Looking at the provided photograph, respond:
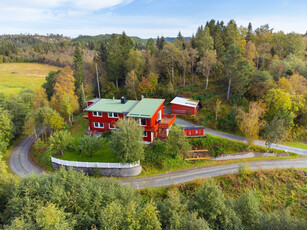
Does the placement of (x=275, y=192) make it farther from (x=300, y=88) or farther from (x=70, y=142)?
(x=70, y=142)

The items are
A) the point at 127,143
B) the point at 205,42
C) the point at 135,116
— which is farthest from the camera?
the point at 205,42

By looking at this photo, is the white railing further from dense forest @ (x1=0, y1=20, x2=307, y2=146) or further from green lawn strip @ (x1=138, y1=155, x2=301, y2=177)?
dense forest @ (x1=0, y1=20, x2=307, y2=146)

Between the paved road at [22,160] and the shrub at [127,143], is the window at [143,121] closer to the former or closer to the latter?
the shrub at [127,143]

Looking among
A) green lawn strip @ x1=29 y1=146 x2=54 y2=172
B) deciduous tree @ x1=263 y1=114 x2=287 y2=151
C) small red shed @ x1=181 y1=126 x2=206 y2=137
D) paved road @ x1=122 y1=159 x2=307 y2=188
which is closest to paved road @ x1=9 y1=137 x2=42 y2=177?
green lawn strip @ x1=29 y1=146 x2=54 y2=172

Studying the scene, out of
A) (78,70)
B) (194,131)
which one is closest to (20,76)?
(78,70)

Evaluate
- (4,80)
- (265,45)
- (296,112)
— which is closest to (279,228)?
(296,112)

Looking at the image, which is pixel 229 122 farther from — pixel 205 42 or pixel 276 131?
pixel 205 42

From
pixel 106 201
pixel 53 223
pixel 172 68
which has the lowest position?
pixel 106 201
